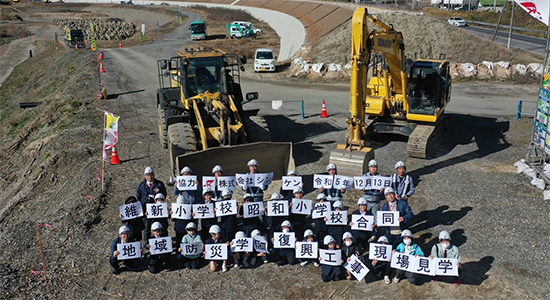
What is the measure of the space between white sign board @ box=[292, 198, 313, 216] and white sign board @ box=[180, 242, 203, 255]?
215cm

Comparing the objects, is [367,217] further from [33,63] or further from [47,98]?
[33,63]

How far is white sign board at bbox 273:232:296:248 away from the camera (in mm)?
10859

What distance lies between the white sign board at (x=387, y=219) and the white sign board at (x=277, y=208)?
197 centimetres

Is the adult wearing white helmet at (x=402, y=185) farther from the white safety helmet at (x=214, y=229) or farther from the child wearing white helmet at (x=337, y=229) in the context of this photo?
the white safety helmet at (x=214, y=229)

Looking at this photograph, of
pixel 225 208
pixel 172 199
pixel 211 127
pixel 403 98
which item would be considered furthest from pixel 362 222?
pixel 403 98

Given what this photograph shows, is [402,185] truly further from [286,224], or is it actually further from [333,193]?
[286,224]

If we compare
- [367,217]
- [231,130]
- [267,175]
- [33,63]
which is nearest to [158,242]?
[267,175]

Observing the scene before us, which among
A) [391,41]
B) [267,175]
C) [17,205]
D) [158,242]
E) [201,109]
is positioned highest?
[391,41]

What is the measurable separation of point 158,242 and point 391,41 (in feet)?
33.4

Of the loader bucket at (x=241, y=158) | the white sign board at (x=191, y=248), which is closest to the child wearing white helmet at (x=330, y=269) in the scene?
the white sign board at (x=191, y=248)

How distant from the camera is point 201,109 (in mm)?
16219

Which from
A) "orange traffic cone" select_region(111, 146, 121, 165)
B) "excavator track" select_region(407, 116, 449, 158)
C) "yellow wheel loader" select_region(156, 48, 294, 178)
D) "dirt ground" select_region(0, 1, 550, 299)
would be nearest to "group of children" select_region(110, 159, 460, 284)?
"dirt ground" select_region(0, 1, 550, 299)

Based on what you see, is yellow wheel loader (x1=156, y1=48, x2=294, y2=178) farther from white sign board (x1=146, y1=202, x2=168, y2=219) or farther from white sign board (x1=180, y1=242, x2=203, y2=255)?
white sign board (x1=180, y1=242, x2=203, y2=255)

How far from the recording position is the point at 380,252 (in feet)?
33.6
